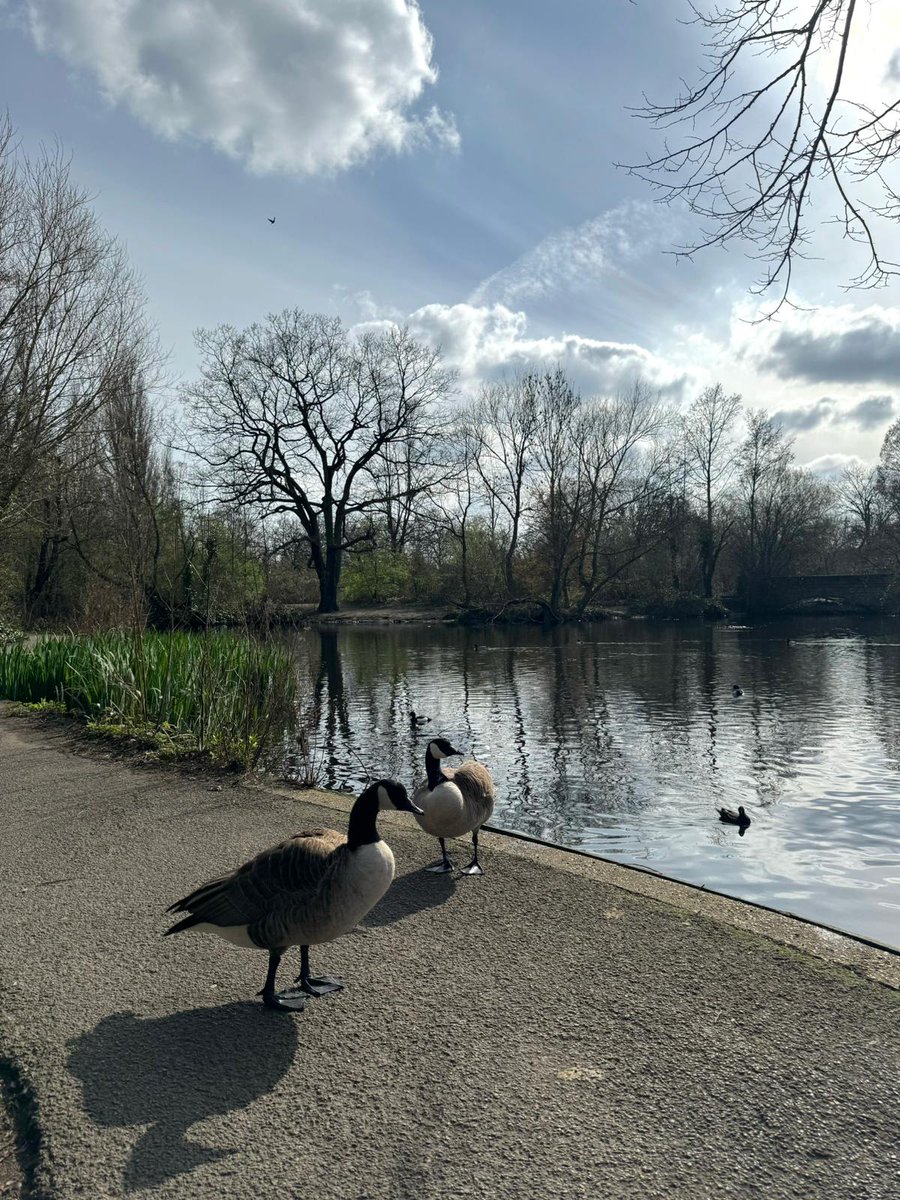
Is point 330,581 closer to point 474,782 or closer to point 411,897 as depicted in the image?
point 474,782

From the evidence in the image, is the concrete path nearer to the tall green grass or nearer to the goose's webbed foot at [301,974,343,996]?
the goose's webbed foot at [301,974,343,996]

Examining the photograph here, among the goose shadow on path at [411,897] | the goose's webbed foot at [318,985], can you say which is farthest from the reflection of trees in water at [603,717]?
the goose's webbed foot at [318,985]

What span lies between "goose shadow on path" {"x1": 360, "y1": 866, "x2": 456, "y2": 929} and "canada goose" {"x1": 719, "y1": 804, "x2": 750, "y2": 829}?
4943mm

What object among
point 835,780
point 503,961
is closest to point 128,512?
point 503,961

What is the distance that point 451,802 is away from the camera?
5469mm

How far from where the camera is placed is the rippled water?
25.9 feet

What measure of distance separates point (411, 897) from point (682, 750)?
378 inches

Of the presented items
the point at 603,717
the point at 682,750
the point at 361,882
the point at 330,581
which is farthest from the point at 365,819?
the point at 330,581

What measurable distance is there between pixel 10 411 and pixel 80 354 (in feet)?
5.54

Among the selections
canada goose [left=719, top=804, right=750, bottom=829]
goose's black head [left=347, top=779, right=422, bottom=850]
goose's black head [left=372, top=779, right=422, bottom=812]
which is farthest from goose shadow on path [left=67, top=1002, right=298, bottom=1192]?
canada goose [left=719, top=804, right=750, bottom=829]

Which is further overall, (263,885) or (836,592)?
(836,592)

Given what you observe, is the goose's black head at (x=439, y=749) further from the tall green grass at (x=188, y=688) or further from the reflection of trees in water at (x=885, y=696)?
the reflection of trees in water at (x=885, y=696)

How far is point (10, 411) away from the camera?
13570 millimetres

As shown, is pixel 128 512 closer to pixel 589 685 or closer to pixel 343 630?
pixel 589 685
